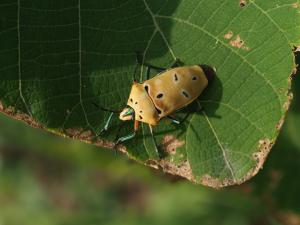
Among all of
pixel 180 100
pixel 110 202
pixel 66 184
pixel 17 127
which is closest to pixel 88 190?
pixel 110 202

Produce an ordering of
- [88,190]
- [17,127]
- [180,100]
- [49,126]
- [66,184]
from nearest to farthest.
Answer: [49,126] < [180,100] < [17,127] < [88,190] < [66,184]

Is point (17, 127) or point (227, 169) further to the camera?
point (17, 127)

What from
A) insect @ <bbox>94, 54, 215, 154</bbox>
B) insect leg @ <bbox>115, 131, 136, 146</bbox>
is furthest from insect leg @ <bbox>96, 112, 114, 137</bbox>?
insect leg @ <bbox>115, 131, 136, 146</bbox>

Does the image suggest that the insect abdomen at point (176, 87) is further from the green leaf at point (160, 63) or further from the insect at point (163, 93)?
the green leaf at point (160, 63)

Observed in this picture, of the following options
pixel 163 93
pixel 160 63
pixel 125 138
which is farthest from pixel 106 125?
pixel 163 93

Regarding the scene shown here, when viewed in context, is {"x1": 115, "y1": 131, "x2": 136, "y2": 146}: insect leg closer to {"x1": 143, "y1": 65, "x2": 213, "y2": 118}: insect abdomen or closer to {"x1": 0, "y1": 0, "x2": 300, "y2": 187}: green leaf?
{"x1": 0, "y1": 0, "x2": 300, "y2": 187}: green leaf

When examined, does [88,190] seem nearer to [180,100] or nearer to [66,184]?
[66,184]
